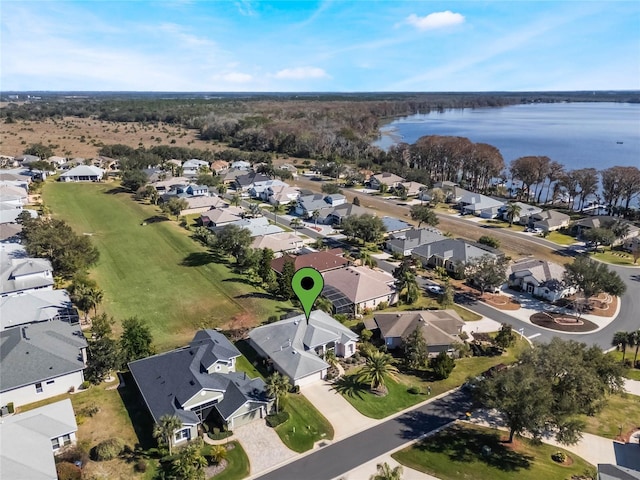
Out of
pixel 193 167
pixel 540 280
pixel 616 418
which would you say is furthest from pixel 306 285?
pixel 193 167

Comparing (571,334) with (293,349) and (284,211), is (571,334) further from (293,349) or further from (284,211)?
(284,211)

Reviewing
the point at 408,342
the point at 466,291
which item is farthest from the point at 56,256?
the point at 466,291

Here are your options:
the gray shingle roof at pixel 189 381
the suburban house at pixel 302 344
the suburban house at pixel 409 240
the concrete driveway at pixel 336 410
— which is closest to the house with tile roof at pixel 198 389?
the gray shingle roof at pixel 189 381

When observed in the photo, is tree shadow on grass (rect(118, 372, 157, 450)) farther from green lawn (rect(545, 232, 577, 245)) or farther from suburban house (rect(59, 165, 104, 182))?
suburban house (rect(59, 165, 104, 182))

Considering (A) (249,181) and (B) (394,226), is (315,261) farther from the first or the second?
(A) (249,181)

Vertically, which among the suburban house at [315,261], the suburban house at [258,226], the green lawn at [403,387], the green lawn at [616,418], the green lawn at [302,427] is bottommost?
the green lawn at [616,418]

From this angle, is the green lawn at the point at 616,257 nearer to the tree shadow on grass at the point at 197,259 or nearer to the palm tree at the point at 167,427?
A: the tree shadow on grass at the point at 197,259
